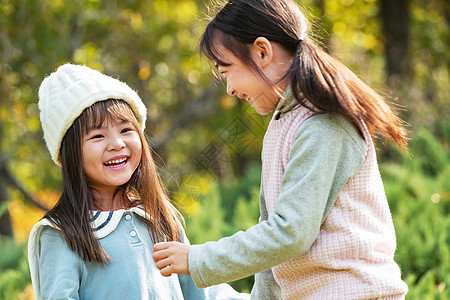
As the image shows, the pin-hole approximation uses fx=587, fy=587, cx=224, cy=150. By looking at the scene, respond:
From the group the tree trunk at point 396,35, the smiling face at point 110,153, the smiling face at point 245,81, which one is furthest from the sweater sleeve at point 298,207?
the tree trunk at point 396,35

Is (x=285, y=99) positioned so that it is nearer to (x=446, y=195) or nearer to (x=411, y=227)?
(x=411, y=227)

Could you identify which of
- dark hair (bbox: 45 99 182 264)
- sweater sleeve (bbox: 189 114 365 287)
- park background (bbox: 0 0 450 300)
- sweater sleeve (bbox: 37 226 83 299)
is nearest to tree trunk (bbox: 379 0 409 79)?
park background (bbox: 0 0 450 300)

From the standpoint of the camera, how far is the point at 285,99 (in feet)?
5.56

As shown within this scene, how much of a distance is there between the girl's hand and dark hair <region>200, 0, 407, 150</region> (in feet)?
1.75

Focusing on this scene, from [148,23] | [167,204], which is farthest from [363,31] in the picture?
[167,204]

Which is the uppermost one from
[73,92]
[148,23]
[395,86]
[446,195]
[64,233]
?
[148,23]

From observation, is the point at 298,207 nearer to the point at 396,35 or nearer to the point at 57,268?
the point at 57,268

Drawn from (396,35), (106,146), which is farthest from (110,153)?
(396,35)

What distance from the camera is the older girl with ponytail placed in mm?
1549

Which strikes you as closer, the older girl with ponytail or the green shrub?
the older girl with ponytail

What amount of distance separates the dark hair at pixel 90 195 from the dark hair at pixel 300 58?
42 cm

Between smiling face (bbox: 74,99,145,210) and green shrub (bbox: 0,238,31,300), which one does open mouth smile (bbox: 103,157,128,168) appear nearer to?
smiling face (bbox: 74,99,145,210)

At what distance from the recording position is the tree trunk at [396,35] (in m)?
7.84

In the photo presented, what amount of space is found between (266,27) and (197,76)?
5.64 metres
